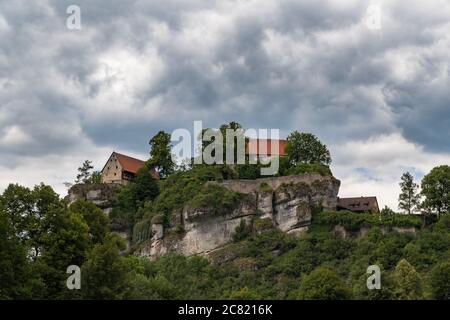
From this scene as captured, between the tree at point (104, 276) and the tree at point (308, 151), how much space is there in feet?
163

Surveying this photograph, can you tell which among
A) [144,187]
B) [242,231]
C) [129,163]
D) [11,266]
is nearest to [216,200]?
[242,231]

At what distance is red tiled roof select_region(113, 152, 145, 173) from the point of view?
330ft

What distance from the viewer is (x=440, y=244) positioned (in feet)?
244

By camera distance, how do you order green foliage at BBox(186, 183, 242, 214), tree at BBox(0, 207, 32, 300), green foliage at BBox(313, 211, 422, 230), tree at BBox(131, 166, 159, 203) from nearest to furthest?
tree at BBox(0, 207, 32, 300), green foliage at BBox(313, 211, 422, 230), green foliage at BBox(186, 183, 242, 214), tree at BBox(131, 166, 159, 203)

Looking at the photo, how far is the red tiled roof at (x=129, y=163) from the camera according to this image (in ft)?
330

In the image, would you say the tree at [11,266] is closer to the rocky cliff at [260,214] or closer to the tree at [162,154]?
the rocky cliff at [260,214]

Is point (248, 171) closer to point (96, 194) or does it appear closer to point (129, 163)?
point (96, 194)

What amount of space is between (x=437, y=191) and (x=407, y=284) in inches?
1044

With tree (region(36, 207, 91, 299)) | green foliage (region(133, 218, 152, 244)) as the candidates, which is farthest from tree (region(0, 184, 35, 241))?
green foliage (region(133, 218, 152, 244))

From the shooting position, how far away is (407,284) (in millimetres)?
59312

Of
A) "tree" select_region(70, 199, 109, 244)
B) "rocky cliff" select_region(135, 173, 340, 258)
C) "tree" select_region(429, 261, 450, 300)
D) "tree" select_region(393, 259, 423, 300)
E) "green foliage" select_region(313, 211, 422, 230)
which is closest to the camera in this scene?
"tree" select_region(70, 199, 109, 244)

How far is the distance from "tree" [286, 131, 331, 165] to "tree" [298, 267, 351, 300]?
40895 millimetres

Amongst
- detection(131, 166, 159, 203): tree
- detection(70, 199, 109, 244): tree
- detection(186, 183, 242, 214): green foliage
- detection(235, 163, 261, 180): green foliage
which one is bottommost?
detection(70, 199, 109, 244): tree

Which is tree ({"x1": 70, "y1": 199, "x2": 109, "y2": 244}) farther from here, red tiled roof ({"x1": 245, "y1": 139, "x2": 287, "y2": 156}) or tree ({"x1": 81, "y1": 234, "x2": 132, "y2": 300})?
red tiled roof ({"x1": 245, "y1": 139, "x2": 287, "y2": 156})
